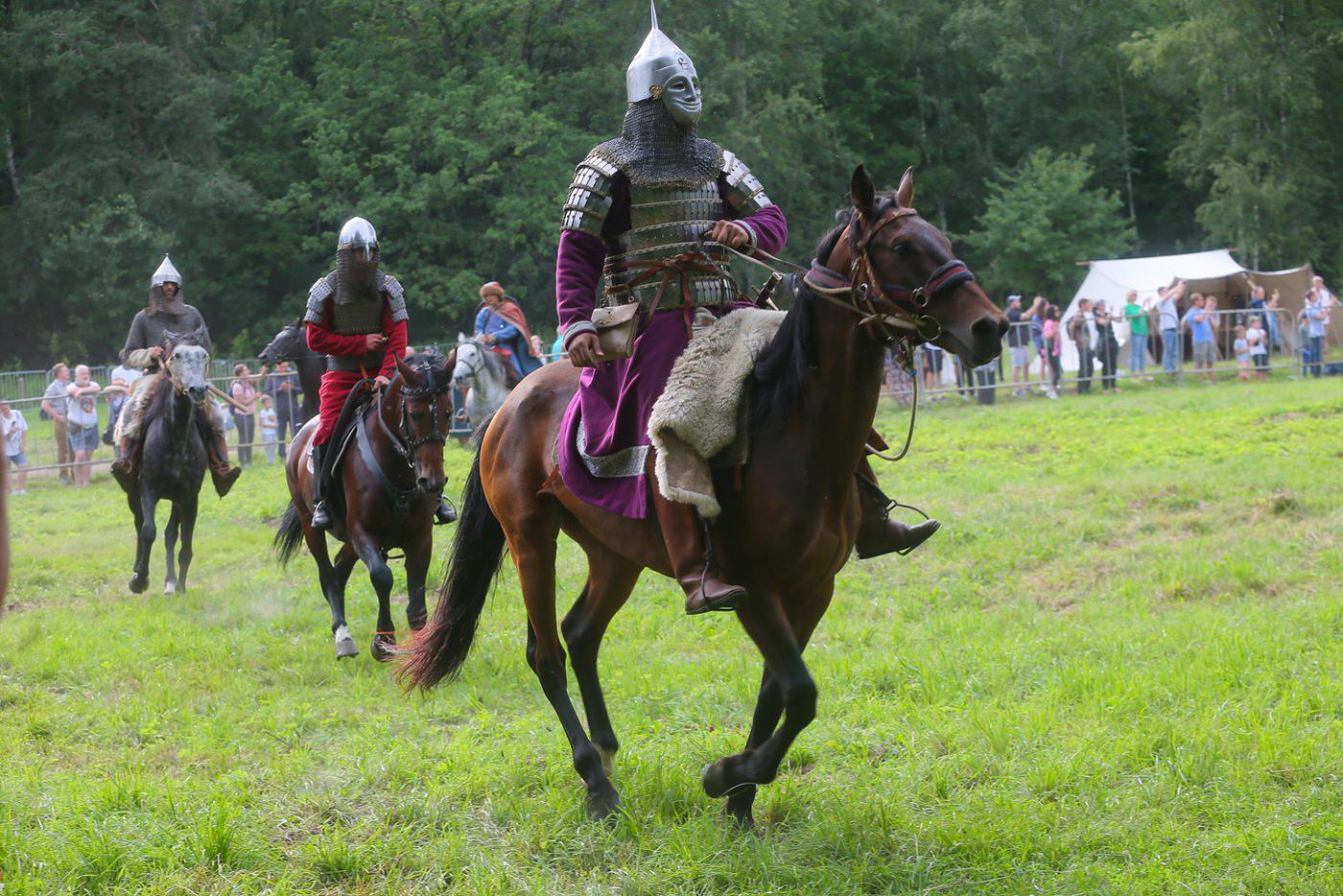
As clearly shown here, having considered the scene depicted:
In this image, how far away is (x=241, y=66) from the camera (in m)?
43.2

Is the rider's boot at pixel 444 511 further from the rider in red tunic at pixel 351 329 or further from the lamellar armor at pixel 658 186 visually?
the lamellar armor at pixel 658 186

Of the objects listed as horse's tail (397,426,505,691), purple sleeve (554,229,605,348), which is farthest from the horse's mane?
horse's tail (397,426,505,691)

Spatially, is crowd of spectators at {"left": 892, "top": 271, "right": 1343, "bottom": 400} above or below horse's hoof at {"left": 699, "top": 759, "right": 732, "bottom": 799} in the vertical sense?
above

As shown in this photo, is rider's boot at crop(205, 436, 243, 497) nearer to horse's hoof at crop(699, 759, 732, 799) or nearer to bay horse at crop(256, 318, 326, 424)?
bay horse at crop(256, 318, 326, 424)

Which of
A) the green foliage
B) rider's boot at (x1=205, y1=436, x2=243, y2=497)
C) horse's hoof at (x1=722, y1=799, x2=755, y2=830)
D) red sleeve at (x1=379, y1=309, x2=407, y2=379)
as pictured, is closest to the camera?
horse's hoof at (x1=722, y1=799, x2=755, y2=830)

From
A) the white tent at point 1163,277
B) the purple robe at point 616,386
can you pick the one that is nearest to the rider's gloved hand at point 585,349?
the purple robe at point 616,386

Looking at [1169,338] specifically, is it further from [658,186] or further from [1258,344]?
[658,186]

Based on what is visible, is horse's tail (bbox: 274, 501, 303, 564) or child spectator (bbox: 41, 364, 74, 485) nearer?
horse's tail (bbox: 274, 501, 303, 564)

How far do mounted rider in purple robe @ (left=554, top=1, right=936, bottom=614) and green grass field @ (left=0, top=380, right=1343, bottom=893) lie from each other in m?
1.19

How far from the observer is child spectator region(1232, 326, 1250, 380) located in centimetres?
2541

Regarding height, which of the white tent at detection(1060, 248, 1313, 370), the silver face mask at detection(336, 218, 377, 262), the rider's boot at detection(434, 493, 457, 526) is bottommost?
the rider's boot at detection(434, 493, 457, 526)

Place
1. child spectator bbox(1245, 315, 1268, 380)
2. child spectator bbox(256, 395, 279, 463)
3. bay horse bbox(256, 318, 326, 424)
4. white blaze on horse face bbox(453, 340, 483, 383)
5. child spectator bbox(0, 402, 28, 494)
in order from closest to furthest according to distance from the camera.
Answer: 1. bay horse bbox(256, 318, 326, 424)
2. white blaze on horse face bbox(453, 340, 483, 383)
3. child spectator bbox(0, 402, 28, 494)
4. child spectator bbox(256, 395, 279, 463)
5. child spectator bbox(1245, 315, 1268, 380)

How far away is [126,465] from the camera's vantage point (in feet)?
38.8

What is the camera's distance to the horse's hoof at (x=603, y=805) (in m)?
5.29
